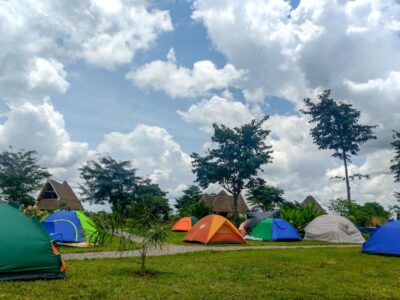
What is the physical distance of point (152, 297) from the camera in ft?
22.1

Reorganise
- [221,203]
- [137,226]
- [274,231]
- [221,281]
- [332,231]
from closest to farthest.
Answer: [221,281] → [137,226] → [274,231] → [332,231] → [221,203]

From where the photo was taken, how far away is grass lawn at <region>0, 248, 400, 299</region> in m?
7.01

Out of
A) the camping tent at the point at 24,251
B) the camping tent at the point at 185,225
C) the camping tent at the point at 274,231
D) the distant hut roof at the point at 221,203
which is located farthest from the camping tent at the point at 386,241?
the distant hut roof at the point at 221,203

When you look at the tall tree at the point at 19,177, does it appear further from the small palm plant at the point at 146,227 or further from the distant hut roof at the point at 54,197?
the small palm plant at the point at 146,227

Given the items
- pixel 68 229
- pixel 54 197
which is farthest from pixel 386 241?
pixel 54 197

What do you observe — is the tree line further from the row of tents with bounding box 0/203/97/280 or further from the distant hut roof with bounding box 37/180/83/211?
the row of tents with bounding box 0/203/97/280

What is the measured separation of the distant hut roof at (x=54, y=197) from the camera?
47688 mm

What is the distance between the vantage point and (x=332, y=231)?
74.7 feet

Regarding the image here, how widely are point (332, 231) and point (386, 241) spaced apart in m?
8.61

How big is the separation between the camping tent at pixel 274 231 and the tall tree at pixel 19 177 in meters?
31.0

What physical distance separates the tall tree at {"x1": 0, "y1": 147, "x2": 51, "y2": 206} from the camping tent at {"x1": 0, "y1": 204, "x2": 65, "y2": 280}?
126 feet

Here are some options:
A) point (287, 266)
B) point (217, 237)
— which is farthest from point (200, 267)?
point (217, 237)

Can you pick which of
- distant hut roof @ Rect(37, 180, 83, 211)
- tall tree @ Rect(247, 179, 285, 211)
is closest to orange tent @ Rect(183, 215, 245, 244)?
tall tree @ Rect(247, 179, 285, 211)

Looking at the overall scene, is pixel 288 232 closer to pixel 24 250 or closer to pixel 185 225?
pixel 185 225
